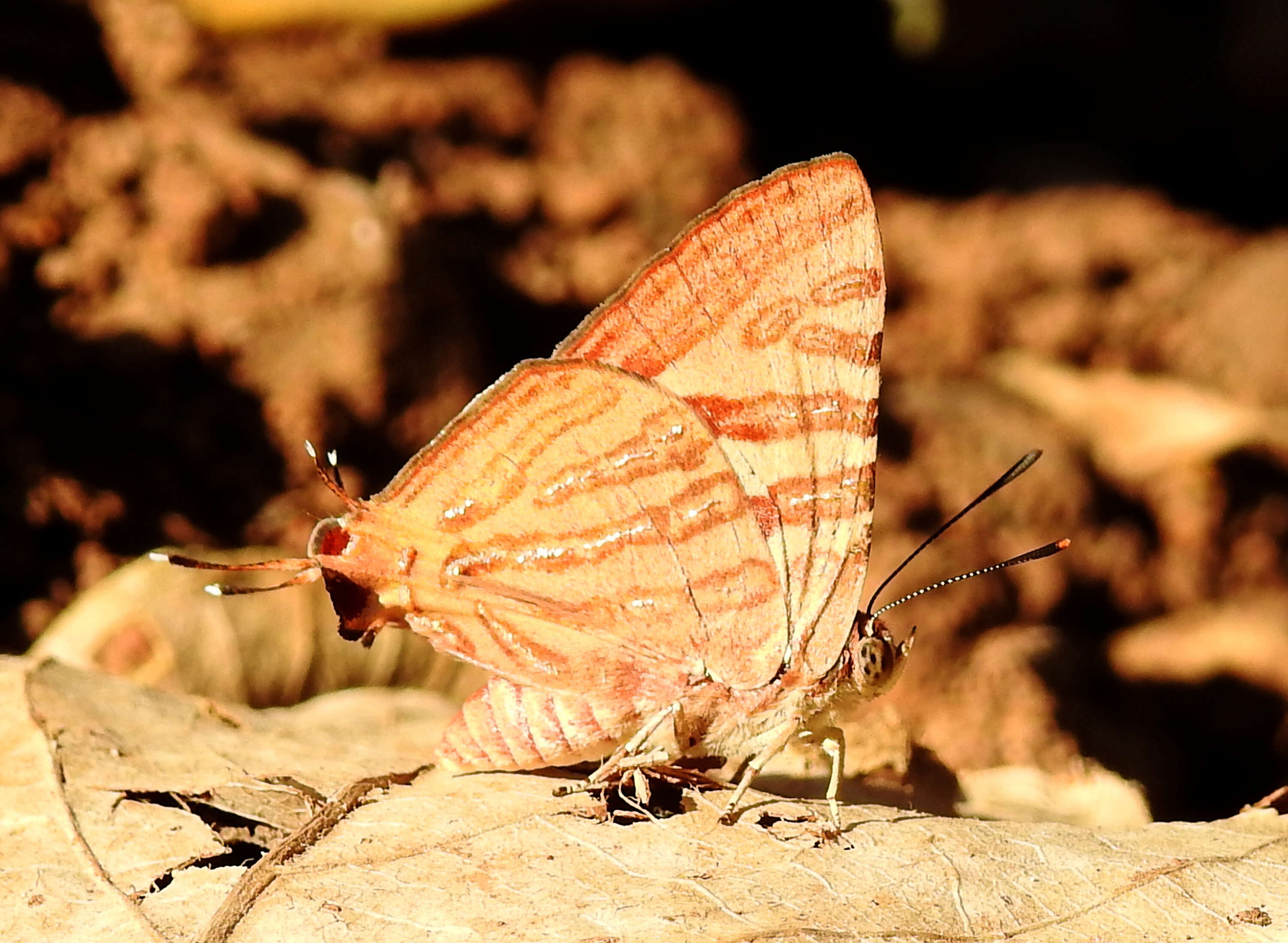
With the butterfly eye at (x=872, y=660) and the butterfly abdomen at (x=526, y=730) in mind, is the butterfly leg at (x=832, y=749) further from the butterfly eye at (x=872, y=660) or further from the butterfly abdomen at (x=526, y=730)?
the butterfly abdomen at (x=526, y=730)

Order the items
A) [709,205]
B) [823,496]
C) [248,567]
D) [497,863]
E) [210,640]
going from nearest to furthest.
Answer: [497,863]
[248,567]
[823,496]
[210,640]
[709,205]

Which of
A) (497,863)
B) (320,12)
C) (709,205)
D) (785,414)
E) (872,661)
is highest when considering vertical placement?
(320,12)

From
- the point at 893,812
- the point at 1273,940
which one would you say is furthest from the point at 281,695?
the point at 1273,940

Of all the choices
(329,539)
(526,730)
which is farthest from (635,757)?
(329,539)

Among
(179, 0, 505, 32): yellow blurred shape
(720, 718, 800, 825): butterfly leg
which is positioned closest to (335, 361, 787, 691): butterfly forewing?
(720, 718, 800, 825): butterfly leg

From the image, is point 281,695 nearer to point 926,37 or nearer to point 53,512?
point 53,512

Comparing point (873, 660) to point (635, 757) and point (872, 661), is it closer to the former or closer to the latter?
point (872, 661)

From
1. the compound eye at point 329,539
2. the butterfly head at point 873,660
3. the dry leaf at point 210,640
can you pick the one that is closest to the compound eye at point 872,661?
the butterfly head at point 873,660

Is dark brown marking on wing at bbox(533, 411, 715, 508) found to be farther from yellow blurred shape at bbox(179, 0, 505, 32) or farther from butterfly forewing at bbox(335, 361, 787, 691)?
yellow blurred shape at bbox(179, 0, 505, 32)
